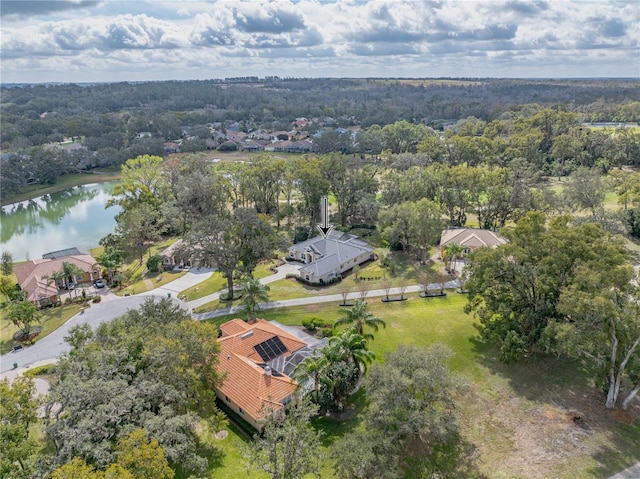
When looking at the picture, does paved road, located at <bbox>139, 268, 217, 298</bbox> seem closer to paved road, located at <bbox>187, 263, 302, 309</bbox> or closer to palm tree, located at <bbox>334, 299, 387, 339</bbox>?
paved road, located at <bbox>187, 263, 302, 309</bbox>

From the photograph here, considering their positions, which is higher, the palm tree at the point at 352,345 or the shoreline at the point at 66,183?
the palm tree at the point at 352,345

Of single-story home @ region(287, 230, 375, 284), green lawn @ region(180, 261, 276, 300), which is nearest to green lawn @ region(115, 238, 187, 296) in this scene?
green lawn @ region(180, 261, 276, 300)

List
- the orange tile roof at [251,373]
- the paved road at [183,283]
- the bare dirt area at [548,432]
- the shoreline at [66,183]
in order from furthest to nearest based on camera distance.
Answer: the shoreline at [66,183], the paved road at [183,283], the orange tile roof at [251,373], the bare dirt area at [548,432]

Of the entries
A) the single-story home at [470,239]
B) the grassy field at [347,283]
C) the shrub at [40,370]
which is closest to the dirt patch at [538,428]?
the grassy field at [347,283]

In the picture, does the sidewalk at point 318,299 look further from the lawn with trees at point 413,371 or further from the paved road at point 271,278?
the paved road at point 271,278

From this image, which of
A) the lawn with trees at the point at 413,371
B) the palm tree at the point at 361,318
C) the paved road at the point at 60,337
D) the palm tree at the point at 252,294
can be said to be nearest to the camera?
the lawn with trees at the point at 413,371

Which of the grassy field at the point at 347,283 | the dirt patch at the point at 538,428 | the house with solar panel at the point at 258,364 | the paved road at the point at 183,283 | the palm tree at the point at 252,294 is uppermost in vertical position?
the palm tree at the point at 252,294

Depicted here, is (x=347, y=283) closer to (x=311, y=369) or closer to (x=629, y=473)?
(x=311, y=369)
